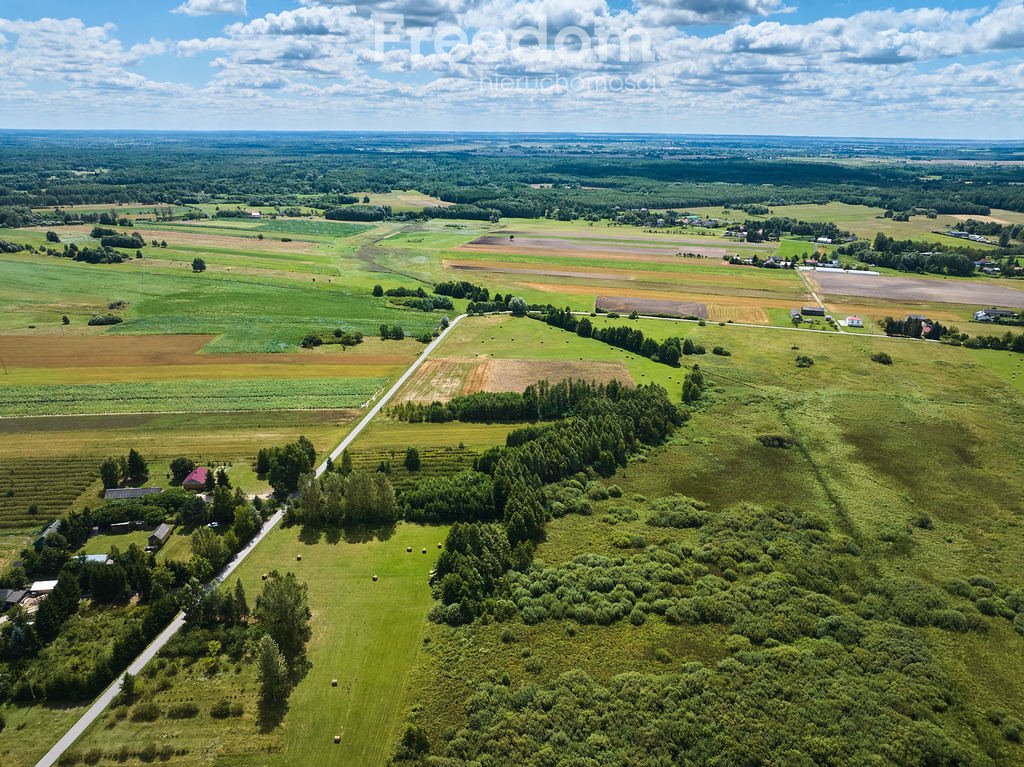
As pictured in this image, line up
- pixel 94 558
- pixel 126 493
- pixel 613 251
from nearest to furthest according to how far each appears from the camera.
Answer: pixel 94 558 < pixel 126 493 < pixel 613 251

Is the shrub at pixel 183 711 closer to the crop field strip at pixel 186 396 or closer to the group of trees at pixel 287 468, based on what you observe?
the group of trees at pixel 287 468

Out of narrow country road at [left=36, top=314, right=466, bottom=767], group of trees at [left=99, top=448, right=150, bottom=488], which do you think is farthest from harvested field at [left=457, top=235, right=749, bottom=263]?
group of trees at [left=99, top=448, right=150, bottom=488]

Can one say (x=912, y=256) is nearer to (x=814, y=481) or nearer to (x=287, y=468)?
(x=814, y=481)

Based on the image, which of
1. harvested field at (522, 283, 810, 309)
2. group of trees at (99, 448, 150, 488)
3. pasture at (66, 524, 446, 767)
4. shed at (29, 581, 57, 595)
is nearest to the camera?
pasture at (66, 524, 446, 767)

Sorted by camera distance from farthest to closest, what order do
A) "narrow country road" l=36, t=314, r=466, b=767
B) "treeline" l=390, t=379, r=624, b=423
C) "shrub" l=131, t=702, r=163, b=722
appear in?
"treeline" l=390, t=379, r=624, b=423 → "shrub" l=131, t=702, r=163, b=722 → "narrow country road" l=36, t=314, r=466, b=767

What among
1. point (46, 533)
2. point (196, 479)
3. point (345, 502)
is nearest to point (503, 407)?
point (345, 502)

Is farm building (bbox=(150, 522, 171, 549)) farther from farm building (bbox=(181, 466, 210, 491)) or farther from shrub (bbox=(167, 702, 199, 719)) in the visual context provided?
shrub (bbox=(167, 702, 199, 719))

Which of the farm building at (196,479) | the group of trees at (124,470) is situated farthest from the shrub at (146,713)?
the group of trees at (124,470)
